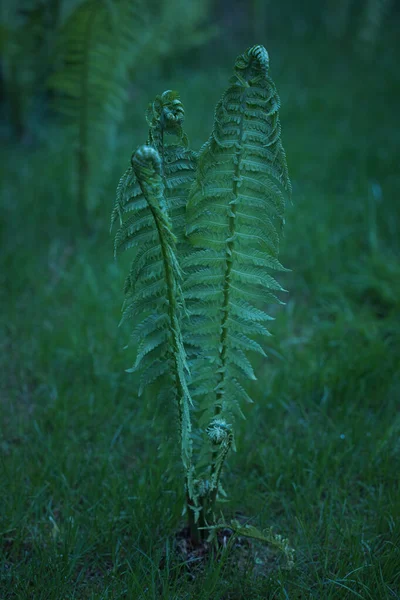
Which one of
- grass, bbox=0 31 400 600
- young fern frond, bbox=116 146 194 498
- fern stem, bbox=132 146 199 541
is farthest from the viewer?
grass, bbox=0 31 400 600

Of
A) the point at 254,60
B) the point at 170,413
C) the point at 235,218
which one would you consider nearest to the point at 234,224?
the point at 235,218

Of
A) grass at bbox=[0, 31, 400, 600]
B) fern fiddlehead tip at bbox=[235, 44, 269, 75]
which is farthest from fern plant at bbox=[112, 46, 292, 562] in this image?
grass at bbox=[0, 31, 400, 600]

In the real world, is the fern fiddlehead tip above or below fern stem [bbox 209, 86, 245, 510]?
above

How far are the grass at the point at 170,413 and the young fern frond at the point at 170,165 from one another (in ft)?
1.80

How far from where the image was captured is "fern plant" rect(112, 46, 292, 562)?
1.44 metres

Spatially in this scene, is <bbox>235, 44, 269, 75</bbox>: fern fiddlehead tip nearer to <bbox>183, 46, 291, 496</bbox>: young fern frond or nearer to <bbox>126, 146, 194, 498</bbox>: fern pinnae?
<bbox>183, 46, 291, 496</bbox>: young fern frond

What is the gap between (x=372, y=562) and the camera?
167cm

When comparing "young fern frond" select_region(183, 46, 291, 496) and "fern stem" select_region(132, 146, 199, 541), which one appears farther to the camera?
"young fern frond" select_region(183, 46, 291, 496)

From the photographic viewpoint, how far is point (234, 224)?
1544 mm

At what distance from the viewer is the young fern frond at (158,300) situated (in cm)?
141

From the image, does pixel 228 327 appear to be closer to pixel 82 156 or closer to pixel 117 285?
pixel 117 285

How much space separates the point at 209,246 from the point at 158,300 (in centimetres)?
19

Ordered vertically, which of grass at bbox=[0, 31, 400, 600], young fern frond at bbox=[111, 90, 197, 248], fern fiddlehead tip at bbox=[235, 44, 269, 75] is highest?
fern fiddlehead tip at bbox=[235, 44, 269, 75]

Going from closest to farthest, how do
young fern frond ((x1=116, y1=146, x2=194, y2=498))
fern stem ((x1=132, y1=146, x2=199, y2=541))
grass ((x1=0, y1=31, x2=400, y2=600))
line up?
fern stem ((x1=132, y1=146, x2=199, y2=541))
young fern frond ((x1=116, y1=146, x2=194, y2=498))
grass ((x1=0, y1=31, x2=400, y2=600))
